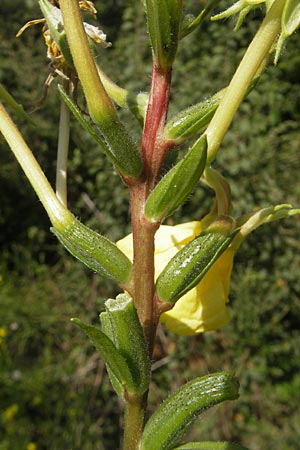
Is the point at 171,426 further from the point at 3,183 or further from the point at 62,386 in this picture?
the point at 3,183

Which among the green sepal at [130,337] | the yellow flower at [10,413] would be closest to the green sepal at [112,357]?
the green sepal at [130,337]

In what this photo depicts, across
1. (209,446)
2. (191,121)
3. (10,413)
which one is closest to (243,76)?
(191,121)

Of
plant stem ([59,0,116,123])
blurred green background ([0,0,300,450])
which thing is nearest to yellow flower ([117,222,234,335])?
plant stem ([59,0,116,123])

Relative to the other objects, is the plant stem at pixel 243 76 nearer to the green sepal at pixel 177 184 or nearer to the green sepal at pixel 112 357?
the green sepal at pixel 177 184

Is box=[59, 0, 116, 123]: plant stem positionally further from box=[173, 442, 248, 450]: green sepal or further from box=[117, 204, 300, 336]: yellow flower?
box=[173, 442, 248, 450]: green sepal

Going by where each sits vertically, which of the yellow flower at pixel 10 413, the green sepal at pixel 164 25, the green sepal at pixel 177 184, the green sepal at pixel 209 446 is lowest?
the yellow flower at pixel 10 413

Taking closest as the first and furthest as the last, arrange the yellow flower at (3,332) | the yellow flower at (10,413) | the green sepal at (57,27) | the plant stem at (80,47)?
the plant stem at (80,47) → the green sepal at (57,27) → the yellow flower at (10,413) → the yellow flower at (3,332)

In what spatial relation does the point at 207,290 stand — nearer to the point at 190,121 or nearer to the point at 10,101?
the point at 190,121
